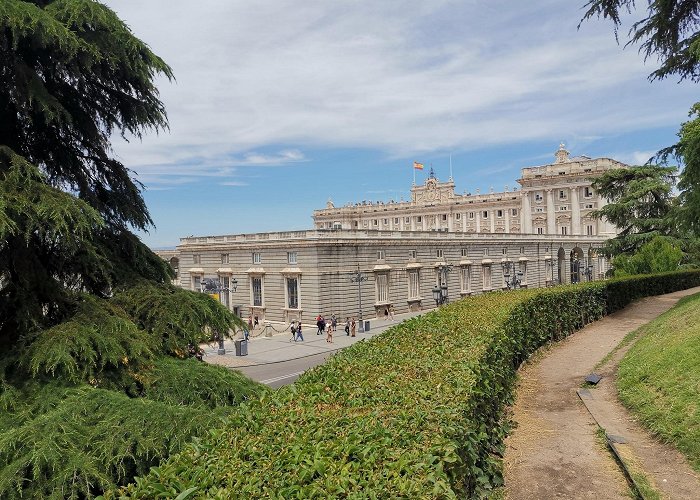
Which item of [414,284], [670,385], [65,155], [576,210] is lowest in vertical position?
[670,385]

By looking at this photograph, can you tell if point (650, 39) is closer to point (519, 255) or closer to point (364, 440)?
point (364, 440)

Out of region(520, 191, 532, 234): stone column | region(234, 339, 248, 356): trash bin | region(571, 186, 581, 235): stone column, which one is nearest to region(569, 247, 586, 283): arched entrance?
region(571, 186, 581, 235): stone column

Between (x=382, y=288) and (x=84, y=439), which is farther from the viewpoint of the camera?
(x=382, y=288)

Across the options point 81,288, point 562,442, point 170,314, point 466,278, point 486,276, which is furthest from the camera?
point 486,276

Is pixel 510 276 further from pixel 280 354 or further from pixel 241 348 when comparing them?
pixel 241 348

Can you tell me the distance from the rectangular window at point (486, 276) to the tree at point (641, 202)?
46.1 ft

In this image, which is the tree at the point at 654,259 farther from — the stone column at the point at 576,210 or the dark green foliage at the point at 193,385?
the stone column at the point at 576,210

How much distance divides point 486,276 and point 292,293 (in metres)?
21.1

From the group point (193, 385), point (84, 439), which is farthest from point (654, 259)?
point (84, 439)

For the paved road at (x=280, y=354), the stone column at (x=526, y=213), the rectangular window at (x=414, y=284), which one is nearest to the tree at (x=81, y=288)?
the paved road at (x=280, y=354)

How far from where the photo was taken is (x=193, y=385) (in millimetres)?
5957

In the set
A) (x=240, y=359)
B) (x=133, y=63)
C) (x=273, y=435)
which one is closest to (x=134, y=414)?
(x=273, y=435)

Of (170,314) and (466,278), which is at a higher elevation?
(170,314)

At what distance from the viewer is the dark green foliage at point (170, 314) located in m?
6.46
